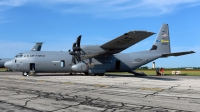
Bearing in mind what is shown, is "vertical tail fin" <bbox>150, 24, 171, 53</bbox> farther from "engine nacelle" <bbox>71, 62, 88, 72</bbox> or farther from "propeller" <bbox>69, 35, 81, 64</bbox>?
"propeller" <bbox>69, 35, 81, 64</bbox>

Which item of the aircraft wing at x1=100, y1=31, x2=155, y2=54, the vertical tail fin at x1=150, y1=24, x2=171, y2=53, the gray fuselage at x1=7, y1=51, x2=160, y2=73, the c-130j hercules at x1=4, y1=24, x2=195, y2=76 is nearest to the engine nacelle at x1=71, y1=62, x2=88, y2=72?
the c-130j hercules at x1=4, y1=24, x2=195, y2=76

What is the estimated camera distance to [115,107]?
741 centimetres

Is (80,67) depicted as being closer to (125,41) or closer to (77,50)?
(77,50)

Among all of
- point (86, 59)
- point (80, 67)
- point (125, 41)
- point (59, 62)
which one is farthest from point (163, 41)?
point (59, 62)

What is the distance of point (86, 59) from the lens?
2795 cm

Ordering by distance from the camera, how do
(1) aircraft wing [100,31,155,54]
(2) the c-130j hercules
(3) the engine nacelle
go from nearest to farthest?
1. (1) aircraft wing [100,31,155,54]
2. (2) the c-130j hercules
3. (3) the engine nacelle

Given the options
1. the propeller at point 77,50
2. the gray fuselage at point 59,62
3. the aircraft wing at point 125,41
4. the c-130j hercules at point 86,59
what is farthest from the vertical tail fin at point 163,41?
the propeller at point 77,50

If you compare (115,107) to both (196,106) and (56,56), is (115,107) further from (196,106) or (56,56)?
(56,56)

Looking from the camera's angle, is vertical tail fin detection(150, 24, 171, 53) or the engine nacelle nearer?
the engine nacelle

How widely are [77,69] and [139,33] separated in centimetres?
Result: 1114

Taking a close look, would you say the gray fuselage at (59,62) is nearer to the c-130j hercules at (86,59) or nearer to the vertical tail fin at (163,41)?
the c-130j hercules at (86,59)

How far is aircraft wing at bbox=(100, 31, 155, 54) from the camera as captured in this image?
20.5m

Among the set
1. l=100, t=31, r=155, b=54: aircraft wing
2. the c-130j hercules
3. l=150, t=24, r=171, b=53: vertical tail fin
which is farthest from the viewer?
l=150, t=24, r=171, b=53: vertical tail fin

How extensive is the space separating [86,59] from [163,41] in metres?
12.5
